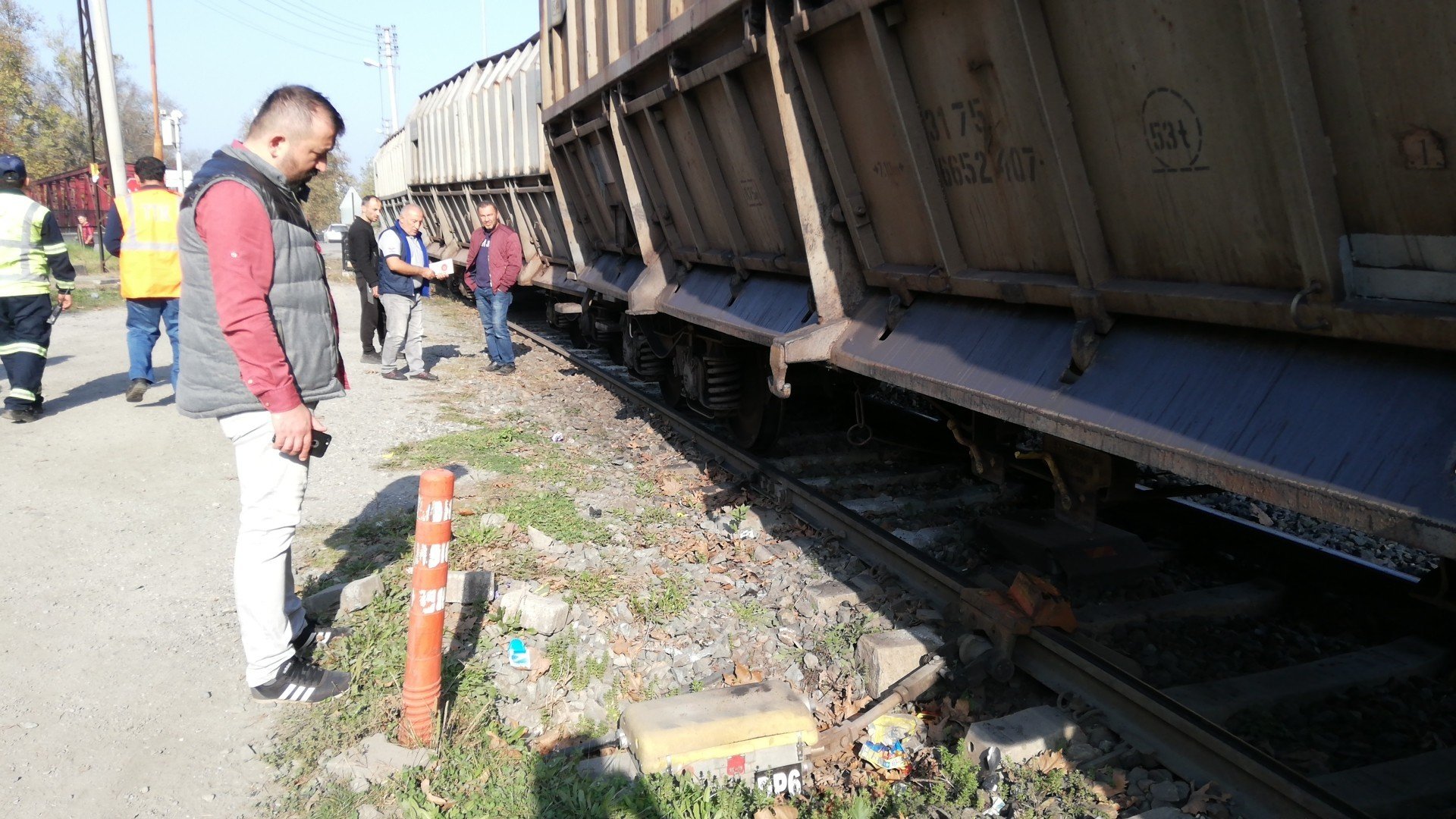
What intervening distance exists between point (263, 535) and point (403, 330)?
23.5 feet

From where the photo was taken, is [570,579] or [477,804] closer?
[477,804]

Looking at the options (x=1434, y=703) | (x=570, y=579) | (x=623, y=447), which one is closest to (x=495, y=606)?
(x=570, y=579)

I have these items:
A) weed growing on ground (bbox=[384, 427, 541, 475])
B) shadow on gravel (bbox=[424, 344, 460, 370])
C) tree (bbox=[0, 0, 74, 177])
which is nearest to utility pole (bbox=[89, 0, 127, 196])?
shadow on gravel (bbox=[424, 344, 460, 370])

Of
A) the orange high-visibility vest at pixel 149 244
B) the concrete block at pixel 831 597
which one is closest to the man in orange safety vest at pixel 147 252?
the orange high-visibility vest at pixel 149 244

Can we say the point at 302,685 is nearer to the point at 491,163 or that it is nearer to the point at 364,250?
the point at 364,250

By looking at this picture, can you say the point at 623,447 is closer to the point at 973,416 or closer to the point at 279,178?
the point at 973,416

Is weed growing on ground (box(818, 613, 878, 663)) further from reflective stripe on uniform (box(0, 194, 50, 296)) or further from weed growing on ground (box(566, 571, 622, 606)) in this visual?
reflective stripe on uniform (box(0, 194, 50, 296))

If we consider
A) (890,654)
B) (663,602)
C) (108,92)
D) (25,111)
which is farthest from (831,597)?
(25,111)

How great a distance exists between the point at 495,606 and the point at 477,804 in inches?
55.2

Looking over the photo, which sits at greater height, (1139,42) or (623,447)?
(1139,42)

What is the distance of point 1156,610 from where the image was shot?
12.7ft

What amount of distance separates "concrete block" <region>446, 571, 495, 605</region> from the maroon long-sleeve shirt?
4.52ft

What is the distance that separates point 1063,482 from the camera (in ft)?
11.6

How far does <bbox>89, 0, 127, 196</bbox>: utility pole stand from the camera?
16375 mm
